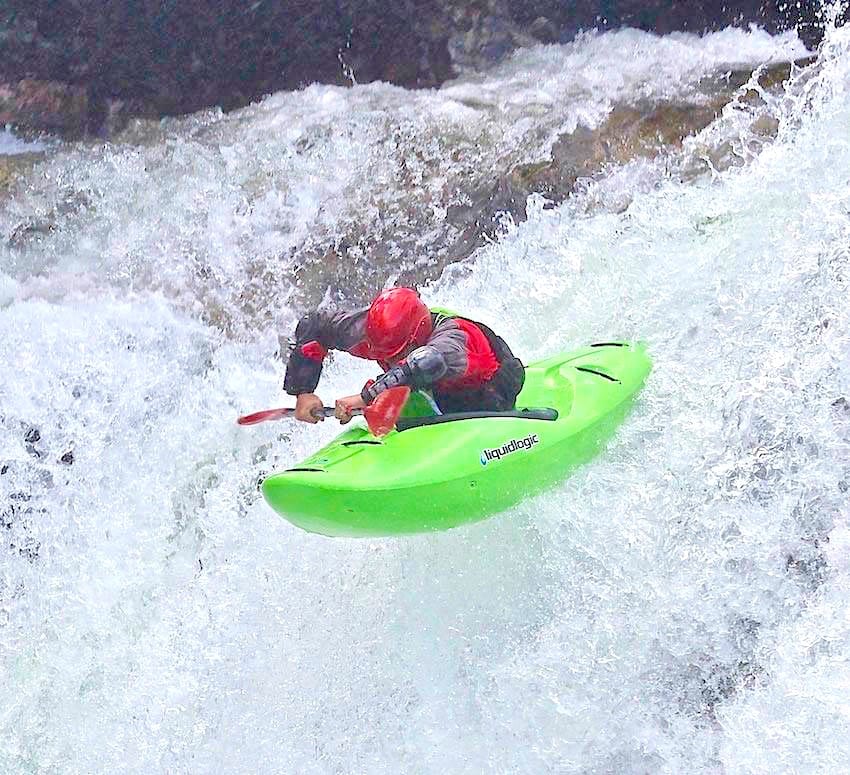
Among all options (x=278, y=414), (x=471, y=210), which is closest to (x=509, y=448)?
(x=278, y=414)

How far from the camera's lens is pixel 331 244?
680 centimetres

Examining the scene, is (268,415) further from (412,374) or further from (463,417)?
(463,417)

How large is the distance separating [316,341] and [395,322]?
1.60ft

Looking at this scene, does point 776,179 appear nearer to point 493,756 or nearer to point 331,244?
point 331,244

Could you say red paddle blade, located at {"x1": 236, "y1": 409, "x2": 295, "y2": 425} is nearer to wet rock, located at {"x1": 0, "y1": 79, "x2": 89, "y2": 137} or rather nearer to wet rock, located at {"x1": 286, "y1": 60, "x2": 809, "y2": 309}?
wet rock, located at {"x1": 286, "y1": 60, "x2": 809, "y2": 309}

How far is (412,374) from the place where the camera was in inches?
146

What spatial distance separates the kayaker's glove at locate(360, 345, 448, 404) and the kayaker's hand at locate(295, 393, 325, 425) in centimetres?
27

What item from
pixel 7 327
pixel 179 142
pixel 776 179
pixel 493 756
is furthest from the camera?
pixel 179 142

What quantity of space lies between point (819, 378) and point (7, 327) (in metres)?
4.77

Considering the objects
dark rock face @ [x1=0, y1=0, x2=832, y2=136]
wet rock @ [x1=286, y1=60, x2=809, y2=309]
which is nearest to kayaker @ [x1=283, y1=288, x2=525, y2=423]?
wet rock @ [x1=286, y1=60, x2=809, y2=309]

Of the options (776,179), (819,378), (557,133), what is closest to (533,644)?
(819,378)

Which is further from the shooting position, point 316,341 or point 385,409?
point 316,341

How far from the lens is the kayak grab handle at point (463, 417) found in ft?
13.1

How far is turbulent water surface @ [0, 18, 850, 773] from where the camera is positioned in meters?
3.87
